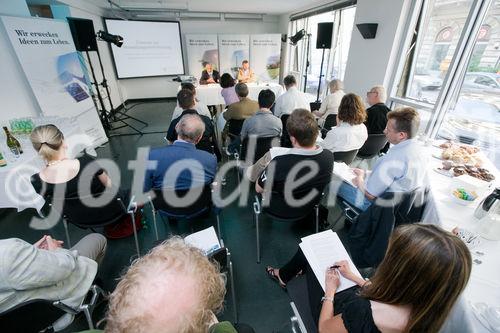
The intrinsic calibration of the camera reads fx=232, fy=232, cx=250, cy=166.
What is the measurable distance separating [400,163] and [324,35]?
4506 mm

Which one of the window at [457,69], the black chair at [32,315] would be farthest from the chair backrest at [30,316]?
the window at [457,69]

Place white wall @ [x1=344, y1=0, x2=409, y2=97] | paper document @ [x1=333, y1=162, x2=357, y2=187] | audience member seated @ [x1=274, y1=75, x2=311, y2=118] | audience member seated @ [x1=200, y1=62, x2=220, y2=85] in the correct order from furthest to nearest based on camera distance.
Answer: audience member seated @ [x1=200, y1=62, x2=220, y2=85], audience member seated @ [x1=274, y1=75, x2=311, y2=118], white wall @ [x1=344, y1=0, x2=409, y2=97], paper document @ [x1=333, y1=162, x2=357, y2=187]

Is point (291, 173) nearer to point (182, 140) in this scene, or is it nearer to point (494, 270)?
point (182, 140)

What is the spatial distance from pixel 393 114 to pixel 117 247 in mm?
2620

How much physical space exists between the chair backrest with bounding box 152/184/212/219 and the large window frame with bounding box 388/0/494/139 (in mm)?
2562

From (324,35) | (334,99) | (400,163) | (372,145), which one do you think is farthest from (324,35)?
(400,163)

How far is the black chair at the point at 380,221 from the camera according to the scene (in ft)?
4.88

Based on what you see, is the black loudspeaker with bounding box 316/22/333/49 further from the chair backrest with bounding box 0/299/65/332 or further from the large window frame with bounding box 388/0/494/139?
the chair backrest with bounding box 0/299/65/332

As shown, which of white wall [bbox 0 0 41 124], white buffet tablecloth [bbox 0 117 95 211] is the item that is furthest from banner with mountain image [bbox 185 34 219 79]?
white buffet tablecloth [bbox 0 117 95 211]

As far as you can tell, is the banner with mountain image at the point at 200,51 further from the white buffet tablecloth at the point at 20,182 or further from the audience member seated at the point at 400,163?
the audience member seated at the point at 400,163

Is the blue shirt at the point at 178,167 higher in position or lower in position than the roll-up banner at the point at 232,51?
lower

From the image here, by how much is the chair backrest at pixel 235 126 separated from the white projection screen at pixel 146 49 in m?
5.54

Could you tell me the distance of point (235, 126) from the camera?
332 cm

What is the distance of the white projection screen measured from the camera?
262 inches
